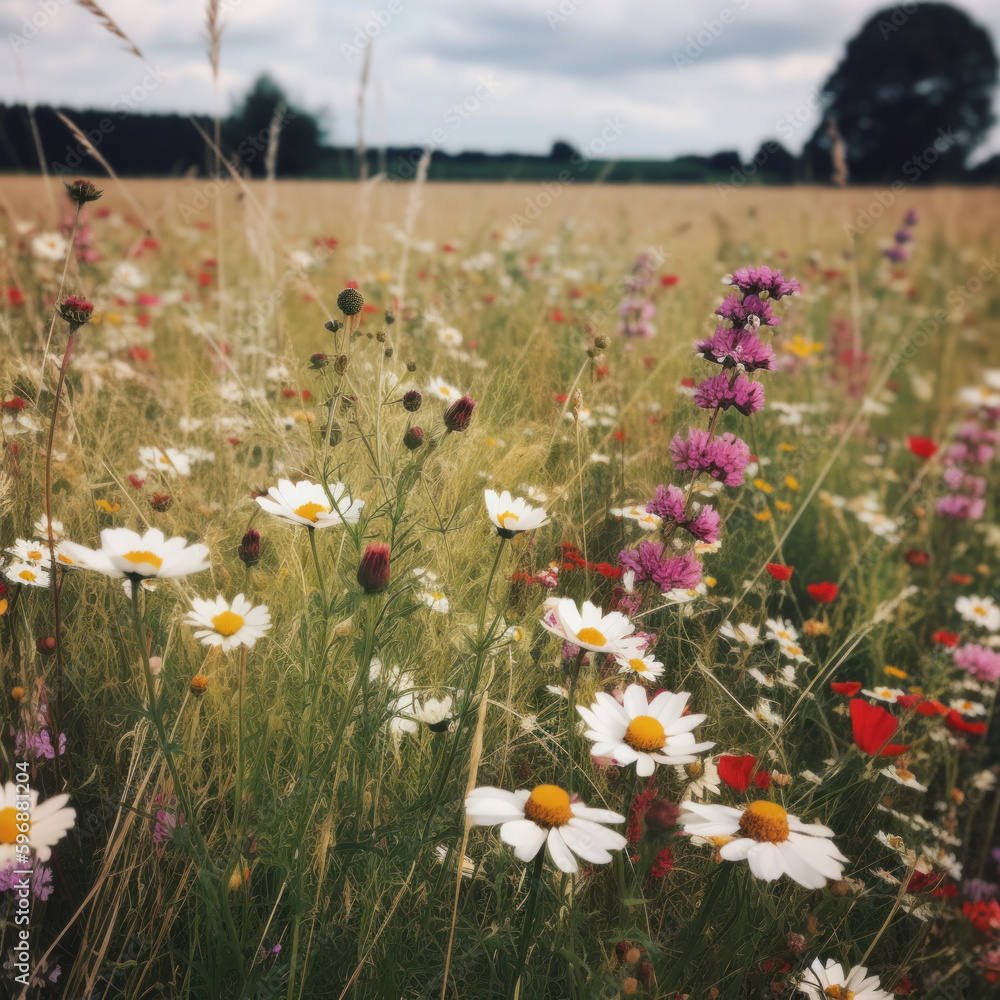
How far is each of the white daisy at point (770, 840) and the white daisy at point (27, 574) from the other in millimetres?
1131

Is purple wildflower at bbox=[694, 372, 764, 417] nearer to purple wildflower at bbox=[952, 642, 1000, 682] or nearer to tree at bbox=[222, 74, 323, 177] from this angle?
purple wildflower at bbox=[952, 642, 1000, 682]

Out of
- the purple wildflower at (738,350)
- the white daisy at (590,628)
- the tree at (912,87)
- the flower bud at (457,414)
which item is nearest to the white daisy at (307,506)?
the flower bud at (457,414)

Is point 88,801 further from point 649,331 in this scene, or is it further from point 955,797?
point 649,331

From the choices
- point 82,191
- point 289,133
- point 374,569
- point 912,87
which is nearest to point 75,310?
point 82,191

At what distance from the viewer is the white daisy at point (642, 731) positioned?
2.80ft

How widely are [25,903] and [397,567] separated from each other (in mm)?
703

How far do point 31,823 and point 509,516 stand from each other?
0.73 m

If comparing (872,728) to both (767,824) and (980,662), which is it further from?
(980,662)

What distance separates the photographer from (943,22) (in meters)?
24.4

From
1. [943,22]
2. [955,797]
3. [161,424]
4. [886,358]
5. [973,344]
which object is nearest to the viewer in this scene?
[955,797]

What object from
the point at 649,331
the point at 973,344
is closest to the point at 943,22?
the point at 973,344

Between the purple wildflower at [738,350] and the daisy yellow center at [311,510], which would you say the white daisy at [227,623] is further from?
the purple wildflower at [738,350]

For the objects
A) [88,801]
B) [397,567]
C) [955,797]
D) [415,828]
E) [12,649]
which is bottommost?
[955,797]

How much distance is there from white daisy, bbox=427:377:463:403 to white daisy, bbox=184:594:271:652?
34.3 inches
